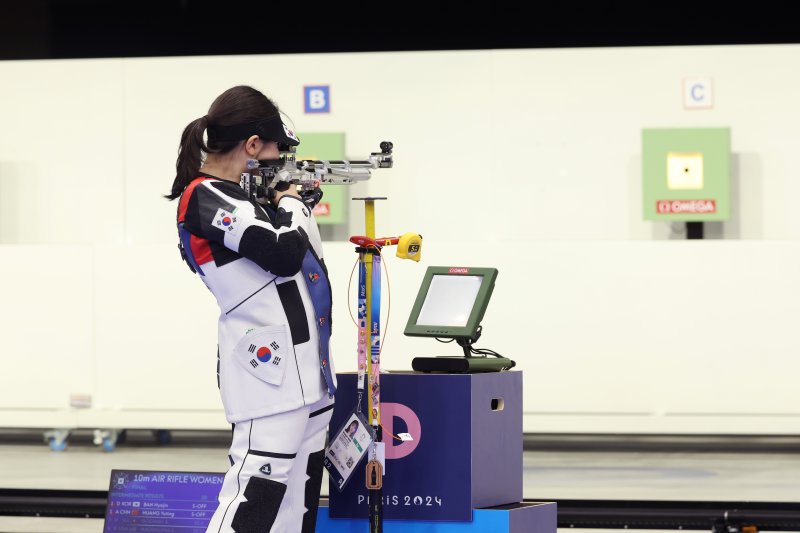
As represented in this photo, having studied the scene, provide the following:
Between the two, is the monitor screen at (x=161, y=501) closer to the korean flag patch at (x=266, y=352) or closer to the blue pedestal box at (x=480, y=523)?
the blue pedestal box at (x=480, y=523)

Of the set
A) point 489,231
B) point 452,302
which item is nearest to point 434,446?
point 452,302

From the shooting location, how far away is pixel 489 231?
236 inches

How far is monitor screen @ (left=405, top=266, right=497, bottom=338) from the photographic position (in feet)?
9.07

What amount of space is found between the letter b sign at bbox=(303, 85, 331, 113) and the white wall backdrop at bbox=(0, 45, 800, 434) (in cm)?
3

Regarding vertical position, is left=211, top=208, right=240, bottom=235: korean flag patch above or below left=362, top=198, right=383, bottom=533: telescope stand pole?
above

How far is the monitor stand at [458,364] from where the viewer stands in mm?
2643

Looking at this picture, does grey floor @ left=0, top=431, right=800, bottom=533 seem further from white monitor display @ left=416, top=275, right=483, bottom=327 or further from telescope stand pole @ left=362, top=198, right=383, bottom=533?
telescope stand pole @ left=362, top=198, right=383, bottom=533

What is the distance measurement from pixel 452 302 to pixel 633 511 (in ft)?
3.48

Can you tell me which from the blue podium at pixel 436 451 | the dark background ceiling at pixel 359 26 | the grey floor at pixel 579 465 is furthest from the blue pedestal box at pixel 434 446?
the dark background ceiling at pixel 359 26

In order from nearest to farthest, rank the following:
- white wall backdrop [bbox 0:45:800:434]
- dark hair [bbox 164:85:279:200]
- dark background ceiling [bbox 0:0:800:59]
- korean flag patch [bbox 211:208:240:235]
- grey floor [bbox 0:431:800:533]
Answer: korean flag patch [bbox 211:208:240:235] < dark hair [bbox 164:85:279:200] < grey floor [bbox 0:431:800:533] < white wall backdrop [bbox 0:45:800:434] < dark background ceiling [bbox 0:0:800:59]

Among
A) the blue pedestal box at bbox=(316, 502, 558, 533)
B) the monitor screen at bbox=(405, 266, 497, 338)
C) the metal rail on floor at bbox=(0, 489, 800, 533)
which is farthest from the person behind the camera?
the metal rail on floor at bbox=(0, 489, 800, 533)

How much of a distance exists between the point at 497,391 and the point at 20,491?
1871 millimetres

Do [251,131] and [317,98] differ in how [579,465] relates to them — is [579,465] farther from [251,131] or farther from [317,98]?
[251,131]

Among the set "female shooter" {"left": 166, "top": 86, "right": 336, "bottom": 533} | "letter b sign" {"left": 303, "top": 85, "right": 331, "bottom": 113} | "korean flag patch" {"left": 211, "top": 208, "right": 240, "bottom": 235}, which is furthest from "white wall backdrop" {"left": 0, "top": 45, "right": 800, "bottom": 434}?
"korean flag patch" {"left": 211, "top": 208, "right": 240, "bottom": 235}
